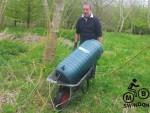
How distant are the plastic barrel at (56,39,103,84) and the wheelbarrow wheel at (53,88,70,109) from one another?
228mm

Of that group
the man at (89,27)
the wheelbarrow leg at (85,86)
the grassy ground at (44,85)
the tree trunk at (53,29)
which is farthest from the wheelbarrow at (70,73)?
the tree trunk at (53,29)

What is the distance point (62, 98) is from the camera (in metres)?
6.70

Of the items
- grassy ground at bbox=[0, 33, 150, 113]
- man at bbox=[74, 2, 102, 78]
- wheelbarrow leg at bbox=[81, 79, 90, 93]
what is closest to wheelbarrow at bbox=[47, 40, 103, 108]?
grassy ground at bbox=[0, 33, 150, 113]

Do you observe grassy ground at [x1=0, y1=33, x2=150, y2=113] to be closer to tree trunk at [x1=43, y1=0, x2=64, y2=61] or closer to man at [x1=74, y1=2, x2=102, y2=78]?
tree trunk at [x1=43, y1=0, x2=64, y2=61]

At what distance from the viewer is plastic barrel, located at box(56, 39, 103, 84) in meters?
6.60

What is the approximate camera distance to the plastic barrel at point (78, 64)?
6.60 m

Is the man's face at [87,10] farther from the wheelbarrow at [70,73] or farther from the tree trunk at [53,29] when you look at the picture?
the wheelbarrow at [70,73]

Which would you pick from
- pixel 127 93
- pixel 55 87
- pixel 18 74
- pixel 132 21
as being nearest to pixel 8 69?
pixel 18 74

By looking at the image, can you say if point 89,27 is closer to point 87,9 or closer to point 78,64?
point 87,9

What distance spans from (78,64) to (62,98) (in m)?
0.67

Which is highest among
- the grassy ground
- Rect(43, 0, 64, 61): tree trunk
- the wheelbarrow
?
Rect(43, 0, 64, 61): tree trunk

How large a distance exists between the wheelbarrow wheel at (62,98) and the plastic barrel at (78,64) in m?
0.23

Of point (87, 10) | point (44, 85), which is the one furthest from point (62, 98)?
point (87, 10)

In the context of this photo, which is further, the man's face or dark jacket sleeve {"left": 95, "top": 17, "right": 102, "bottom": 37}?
dark jacket sleeve {"left": 95, "top": 17, "right": 102, "bottom": 37}
